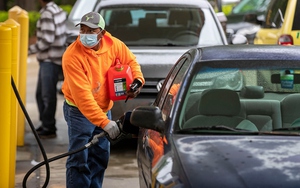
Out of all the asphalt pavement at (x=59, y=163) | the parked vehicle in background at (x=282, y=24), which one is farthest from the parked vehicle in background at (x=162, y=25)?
the asphalt pavement at (x=59, y=163)

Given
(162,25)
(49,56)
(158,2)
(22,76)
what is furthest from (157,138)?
(158,2)

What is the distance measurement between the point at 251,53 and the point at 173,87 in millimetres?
582

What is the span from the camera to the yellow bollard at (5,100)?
7.86 meters

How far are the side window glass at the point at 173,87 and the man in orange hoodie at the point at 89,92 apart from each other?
589 millimetres

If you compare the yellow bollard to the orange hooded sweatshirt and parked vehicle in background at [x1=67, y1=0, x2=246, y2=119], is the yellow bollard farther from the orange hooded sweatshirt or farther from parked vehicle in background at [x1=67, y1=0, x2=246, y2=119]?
parked vehicle in background at [x1=67, y1=0, x2=246, y2=119]

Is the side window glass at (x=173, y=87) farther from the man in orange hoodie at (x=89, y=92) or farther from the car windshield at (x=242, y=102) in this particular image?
the man in orange hoodie at (x=89, y=92)

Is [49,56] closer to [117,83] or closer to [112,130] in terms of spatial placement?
[117,83]

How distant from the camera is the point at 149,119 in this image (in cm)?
592

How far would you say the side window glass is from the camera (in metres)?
6.29

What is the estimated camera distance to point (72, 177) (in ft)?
24.4

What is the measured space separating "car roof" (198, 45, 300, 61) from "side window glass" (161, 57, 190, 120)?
0.19 metres

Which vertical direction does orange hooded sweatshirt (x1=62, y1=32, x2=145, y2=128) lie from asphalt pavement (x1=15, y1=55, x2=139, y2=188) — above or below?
above

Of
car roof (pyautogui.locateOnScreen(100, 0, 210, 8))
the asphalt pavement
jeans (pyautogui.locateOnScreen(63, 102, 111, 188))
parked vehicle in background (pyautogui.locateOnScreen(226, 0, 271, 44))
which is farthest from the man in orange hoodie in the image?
parked vehicle in background (pyautogui.locateOnScreen(226, 0, 271, 44))

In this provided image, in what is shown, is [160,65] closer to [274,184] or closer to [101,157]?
[101,157]
